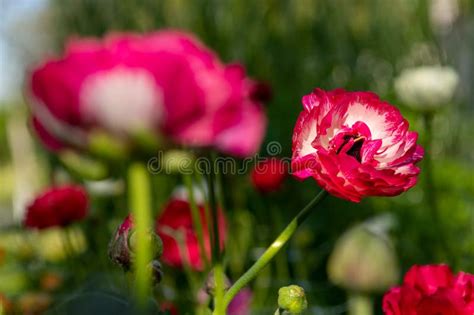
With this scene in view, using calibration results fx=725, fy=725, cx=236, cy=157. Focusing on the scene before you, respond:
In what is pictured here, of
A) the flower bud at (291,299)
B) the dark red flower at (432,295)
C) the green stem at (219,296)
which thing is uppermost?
the green stem at (219,296)

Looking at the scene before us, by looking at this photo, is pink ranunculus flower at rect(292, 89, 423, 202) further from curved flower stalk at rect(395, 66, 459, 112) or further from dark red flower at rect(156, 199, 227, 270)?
curved flower stalk at rect(395, 66, 459, 112)

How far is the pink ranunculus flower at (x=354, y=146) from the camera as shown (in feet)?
1.16

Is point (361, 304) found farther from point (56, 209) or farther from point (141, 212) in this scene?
point (141, 212)

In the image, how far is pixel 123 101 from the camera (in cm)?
29

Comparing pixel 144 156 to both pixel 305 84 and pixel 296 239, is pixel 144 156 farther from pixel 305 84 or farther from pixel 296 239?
pixel 305 84

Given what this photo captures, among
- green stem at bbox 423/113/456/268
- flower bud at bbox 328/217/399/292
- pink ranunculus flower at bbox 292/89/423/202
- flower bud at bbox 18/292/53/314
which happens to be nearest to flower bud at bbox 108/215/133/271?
pink ranunculus flower at bbox 292/89/423/202

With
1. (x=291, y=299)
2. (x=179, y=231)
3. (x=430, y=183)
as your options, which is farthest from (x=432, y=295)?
(x=430, y=183)

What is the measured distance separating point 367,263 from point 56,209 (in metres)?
0.39

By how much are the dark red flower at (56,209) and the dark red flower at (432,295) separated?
0.56m

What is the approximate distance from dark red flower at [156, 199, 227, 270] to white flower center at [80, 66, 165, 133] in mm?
519

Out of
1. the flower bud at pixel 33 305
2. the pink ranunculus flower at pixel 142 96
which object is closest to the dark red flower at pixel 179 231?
the flower bud at pixel 33 305

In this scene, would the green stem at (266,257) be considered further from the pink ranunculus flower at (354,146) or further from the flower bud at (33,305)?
the flower bud at (33,305)

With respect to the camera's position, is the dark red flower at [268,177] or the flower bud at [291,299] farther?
the dark red flower at [268,177]

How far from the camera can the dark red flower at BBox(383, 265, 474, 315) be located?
0.42m
